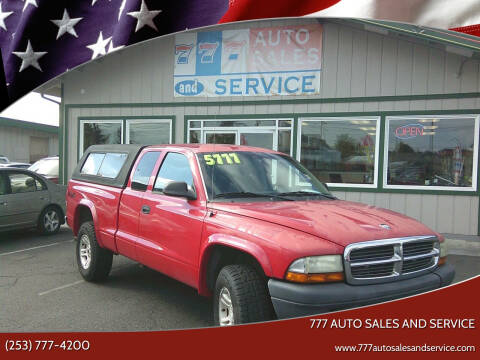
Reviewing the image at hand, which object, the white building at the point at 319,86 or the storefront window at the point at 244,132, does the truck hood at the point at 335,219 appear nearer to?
the white building at the point at 319,86

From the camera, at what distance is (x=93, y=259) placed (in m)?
4.38

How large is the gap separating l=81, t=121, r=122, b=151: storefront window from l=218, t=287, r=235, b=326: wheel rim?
1362 millimetres

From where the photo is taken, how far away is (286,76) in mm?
2119

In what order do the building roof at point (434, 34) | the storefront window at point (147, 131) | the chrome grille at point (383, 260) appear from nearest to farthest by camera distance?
the building roof at point (434, 34), the chrome grille at point (383, 260), the storefront window at point (147, 131)

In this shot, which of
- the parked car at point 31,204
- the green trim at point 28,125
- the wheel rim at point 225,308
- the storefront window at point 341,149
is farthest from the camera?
the parked car at point 31,204

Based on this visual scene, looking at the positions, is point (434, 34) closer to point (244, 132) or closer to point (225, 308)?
point (225, 308)

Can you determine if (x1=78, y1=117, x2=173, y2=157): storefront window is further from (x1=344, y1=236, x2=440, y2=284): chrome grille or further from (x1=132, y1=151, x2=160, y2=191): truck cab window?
(x1=344, y1=236, x2=440, y2=284): chrome grille

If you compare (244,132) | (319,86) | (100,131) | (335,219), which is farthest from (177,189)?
(244,132)

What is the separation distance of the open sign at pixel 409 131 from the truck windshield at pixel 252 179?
784 mm

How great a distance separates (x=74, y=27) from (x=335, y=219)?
5.44 feet

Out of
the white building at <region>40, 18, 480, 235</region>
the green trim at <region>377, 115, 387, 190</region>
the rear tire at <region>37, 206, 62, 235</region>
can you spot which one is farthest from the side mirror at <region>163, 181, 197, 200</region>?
the rear tire at <region>37, 206, 62, 235</region>

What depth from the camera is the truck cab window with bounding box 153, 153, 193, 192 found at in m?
3.40

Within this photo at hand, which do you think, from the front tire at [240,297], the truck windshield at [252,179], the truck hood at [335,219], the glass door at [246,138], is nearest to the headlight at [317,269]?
the truck hood at [335,219]

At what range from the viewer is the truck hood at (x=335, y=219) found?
214 cm
